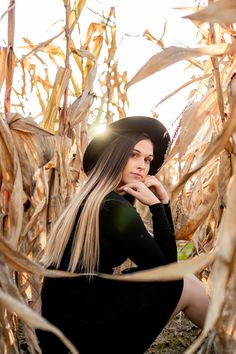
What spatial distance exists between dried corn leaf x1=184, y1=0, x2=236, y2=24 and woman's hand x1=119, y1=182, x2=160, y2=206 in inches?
39.3

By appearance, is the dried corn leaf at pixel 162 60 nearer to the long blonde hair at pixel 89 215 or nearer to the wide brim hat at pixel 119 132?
the long blonde hair at pixel 89 215

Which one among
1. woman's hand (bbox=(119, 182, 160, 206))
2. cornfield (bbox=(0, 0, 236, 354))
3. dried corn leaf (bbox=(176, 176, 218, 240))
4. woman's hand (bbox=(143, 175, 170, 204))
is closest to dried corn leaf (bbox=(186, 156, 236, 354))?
cornfield (bbox=(0, 0, 236, 354))

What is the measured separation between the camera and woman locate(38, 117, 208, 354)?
1466 millimetres

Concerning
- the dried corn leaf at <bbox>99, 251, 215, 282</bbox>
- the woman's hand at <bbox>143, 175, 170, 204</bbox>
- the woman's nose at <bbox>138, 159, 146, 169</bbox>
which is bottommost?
the woman's hand at <bbox>143, 175, 170, 204</bbox>

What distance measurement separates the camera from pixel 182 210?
2.06 m

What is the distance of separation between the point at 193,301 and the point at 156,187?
1.14 feet

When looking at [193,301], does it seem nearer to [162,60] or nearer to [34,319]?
[162,60]

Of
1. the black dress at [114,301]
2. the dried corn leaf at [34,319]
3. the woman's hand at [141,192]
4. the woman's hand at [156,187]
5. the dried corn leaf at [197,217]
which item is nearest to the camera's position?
the dried corn leaf at [34,319]

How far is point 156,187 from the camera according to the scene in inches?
67.9

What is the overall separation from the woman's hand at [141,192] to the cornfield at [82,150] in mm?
113

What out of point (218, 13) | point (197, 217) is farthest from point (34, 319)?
point (197, 217)

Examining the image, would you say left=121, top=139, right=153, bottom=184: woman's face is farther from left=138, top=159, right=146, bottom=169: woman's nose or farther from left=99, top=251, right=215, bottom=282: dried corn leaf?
left=99, top=251, right=215, bottom=282: dried corn leaf

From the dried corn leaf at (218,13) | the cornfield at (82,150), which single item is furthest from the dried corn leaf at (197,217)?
the dried corn leaf at (218,13)

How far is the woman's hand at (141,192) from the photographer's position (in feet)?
5.26
